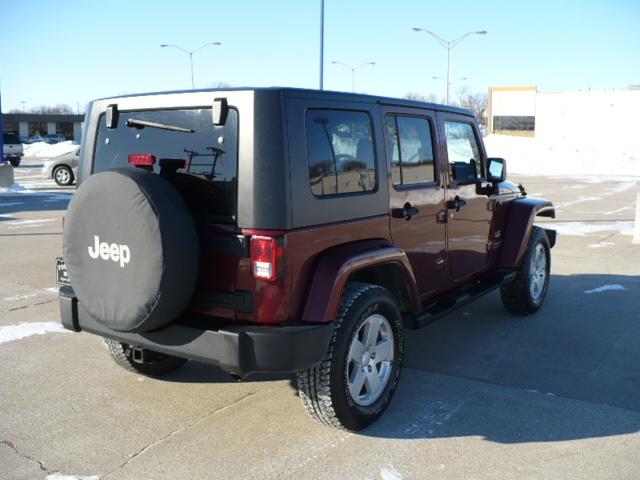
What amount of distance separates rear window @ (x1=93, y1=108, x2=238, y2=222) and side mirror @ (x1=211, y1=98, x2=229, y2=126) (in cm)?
3

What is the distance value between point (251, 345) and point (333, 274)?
0.59 meters

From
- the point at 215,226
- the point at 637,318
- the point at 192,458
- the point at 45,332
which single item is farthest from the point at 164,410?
the point at 637,318

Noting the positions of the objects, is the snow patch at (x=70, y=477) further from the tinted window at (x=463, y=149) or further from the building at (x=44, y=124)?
the building at (x=44, y=124)

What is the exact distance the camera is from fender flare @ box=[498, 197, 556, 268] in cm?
609

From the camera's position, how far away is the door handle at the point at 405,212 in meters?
4.30

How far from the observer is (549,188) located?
2300cm

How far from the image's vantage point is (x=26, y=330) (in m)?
5.84

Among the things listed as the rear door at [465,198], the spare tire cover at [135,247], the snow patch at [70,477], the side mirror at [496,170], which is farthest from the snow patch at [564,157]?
the snow patch at [70,477]

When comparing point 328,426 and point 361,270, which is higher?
point 361,270

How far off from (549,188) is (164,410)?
21.1m

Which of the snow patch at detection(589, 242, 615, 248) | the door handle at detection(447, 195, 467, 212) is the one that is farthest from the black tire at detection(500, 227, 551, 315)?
the snow patch at detection(589, 242, 615, 248)

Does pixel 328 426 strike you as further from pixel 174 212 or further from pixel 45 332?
pixel 45 332

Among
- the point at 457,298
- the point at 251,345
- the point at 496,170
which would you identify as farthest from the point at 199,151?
the point at 496,170

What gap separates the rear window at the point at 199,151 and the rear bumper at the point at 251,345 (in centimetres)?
62
